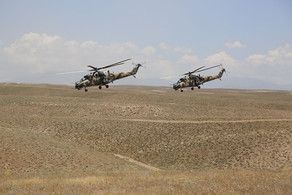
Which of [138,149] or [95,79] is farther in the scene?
[138,149]

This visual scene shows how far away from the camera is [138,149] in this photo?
66.6 m

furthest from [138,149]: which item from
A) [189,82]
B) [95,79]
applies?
[95,79]

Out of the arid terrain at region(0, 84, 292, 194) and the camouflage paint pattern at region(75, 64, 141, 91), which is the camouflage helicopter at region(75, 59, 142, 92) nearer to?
the camouflage paint pattern at region(75, 64, 141, 91)

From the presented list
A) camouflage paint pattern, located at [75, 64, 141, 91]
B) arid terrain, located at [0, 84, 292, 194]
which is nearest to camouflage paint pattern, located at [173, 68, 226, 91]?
arid terrain, located at [0, 84, 292, 194]

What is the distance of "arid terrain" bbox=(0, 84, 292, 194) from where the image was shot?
117 feet

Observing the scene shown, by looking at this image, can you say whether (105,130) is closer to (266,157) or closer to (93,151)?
(93,151)

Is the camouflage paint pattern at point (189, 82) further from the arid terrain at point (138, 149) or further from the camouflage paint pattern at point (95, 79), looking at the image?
the camouflage paint pattern at point (95, 79)

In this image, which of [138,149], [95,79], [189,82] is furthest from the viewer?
[138,149]

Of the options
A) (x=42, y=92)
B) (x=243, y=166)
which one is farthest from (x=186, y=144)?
(x=42, y=92)

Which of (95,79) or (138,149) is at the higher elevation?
(95,79)

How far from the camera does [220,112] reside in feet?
293

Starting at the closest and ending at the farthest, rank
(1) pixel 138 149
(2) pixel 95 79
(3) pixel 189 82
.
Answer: (2) pixel 95 79, (3) pixel 189 82, (1) pixel 138 149

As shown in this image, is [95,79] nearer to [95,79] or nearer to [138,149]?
[95,79]

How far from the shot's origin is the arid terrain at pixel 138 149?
117 feet
